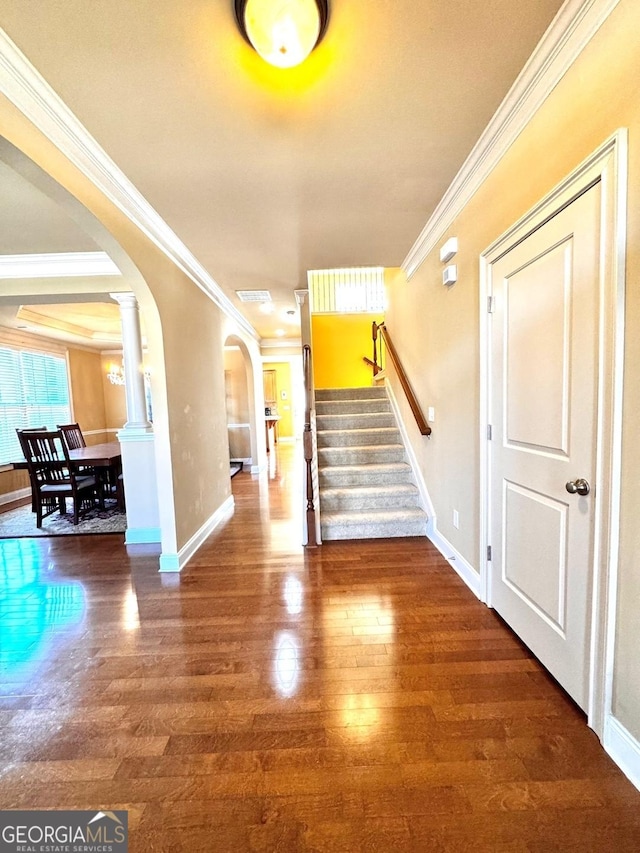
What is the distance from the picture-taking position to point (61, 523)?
408 centimetres

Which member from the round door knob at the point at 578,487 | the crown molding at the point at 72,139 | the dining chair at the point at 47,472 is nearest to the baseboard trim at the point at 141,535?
the dining chair at the point at 47,472

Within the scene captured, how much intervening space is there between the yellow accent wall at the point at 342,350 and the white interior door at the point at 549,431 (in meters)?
4.47

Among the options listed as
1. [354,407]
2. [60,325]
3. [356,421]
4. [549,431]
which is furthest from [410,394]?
[60,325]

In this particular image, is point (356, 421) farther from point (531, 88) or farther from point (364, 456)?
point (531, 88)

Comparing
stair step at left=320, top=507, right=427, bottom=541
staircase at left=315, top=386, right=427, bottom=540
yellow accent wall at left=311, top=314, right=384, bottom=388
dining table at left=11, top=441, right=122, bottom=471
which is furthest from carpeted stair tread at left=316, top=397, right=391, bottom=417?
dining table at left=11, top=441, right=122, bottom=471

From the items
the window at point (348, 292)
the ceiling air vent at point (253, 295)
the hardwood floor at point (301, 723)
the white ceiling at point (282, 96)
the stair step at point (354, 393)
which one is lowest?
the hardwood floor at point (301, 723)

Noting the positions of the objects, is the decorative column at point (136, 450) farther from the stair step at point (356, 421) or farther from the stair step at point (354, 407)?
the stair step at point (354, 407)

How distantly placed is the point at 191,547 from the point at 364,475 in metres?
1.78

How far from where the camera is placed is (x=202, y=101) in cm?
149

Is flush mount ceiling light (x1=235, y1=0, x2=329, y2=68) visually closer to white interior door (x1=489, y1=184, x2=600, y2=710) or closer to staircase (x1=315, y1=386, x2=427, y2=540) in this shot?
white interior door (x1=489, y1=184, x2=600, y2=710)

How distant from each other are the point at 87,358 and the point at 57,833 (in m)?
7.99

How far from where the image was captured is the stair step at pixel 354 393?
15.6ft

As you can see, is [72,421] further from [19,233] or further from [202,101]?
[202,101]

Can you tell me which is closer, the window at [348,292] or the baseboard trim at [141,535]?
the baseboard trim at [141,535]
